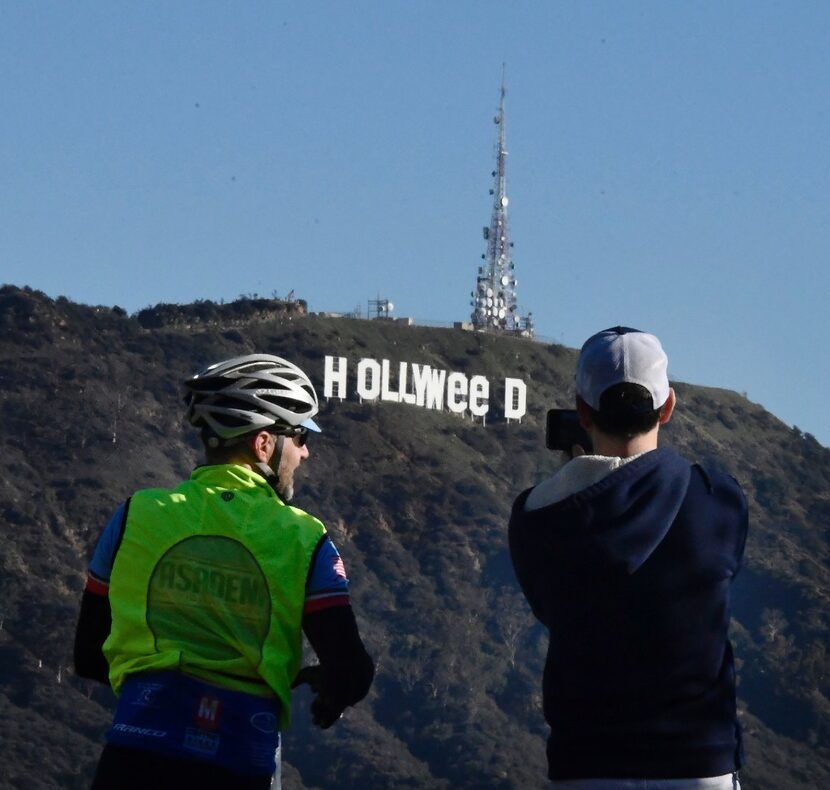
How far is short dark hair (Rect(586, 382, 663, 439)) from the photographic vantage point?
4918 millimetres

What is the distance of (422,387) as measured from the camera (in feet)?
345

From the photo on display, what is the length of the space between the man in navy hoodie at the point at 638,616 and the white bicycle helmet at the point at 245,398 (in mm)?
965

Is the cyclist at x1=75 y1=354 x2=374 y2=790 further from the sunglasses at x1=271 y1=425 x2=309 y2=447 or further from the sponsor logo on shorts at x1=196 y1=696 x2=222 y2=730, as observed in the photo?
the sunglasses at x1=271 y1=425 x2=309 y2=447

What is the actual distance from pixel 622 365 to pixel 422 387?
329ft

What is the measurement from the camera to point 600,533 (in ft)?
15.6

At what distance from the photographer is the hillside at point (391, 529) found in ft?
272

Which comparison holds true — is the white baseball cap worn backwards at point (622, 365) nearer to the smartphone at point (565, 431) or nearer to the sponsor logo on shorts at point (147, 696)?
the smartphone at point (565, 431)

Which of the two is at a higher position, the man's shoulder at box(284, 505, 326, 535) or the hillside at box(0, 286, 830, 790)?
the hillside at box(0, 286, 830, 790)

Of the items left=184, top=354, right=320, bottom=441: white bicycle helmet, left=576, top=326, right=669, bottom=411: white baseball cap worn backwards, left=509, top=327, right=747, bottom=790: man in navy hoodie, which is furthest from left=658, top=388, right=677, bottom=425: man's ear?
left=184, top=354, right=320, bottom=441: white bicycle helmet

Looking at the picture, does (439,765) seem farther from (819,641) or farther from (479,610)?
(819,641)

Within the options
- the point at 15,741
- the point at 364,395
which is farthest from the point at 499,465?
the point at 15,741

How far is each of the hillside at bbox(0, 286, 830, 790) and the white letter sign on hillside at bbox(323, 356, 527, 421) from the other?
72 centimetres

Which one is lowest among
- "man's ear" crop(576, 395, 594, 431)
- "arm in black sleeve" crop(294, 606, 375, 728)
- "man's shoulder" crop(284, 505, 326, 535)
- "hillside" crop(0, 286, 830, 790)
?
"arm in black sleeve" crop(294, 606, 375, 728)

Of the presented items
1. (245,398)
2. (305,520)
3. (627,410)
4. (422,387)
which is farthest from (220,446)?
(422,387)
